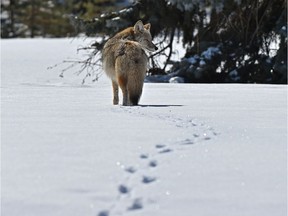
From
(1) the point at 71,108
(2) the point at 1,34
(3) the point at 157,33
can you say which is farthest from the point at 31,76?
(2) the point at 1,34

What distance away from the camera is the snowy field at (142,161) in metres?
4.05

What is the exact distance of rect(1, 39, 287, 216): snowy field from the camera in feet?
13.3

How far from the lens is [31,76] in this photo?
14789 millimetres

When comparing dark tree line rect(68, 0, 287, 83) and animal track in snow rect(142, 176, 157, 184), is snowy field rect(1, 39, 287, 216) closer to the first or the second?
animal track in snow rect(142, 176, 157, 184)

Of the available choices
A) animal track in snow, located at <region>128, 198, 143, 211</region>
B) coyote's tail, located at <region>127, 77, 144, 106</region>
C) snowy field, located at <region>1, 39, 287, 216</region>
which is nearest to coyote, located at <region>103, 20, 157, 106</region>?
coyote's tail, located at <region>127, 77, 144, 106</region>

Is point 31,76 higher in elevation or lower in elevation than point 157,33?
lower

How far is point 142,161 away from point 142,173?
226 mm

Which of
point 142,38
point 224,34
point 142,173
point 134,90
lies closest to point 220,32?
point 224,34

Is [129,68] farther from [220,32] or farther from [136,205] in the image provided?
[220,32]

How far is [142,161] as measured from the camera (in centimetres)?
466

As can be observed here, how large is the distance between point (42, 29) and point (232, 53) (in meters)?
30.6

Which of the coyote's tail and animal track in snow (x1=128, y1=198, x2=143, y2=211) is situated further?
the coyote's tail

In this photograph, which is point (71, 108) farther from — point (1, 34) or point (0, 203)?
point (1, 34)

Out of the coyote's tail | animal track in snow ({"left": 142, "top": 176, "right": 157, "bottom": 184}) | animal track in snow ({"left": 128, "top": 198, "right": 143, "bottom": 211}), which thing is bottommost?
animal track in snow ({"left": 128, "top": 198, "right": 143, "bottom": 211})
